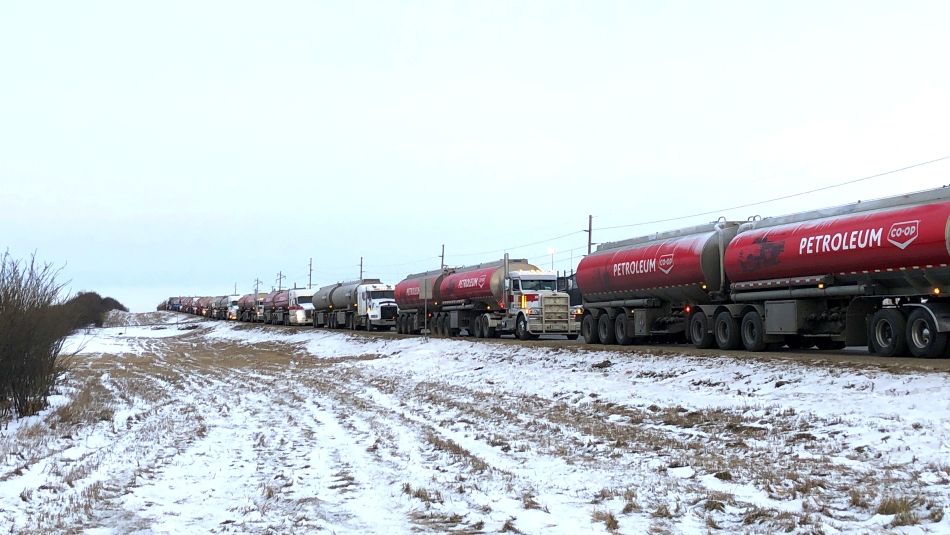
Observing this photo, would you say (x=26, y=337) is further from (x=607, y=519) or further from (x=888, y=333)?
(x=888, y=333)

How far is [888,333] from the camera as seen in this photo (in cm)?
1906

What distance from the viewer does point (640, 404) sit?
15930mm

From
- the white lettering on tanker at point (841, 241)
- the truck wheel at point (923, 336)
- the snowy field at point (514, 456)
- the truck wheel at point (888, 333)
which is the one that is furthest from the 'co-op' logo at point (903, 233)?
the snowy field at point (514, 456)

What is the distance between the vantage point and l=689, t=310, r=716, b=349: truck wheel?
25.7m

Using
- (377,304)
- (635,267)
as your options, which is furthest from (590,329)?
(377,304)

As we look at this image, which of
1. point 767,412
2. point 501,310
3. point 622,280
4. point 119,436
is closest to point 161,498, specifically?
point 119,436

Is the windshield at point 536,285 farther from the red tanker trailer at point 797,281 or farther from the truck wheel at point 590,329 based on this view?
the red tanker trailer at point 797,281

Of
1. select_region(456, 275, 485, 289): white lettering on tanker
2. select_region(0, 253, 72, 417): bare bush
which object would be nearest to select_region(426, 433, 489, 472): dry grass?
select_region(0, 253, 72, 417): bare bush

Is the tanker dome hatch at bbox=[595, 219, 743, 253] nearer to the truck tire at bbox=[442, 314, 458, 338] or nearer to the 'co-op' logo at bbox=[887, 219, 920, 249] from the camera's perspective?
the 'co-op' logo at bbox=[887, 219, 920, 249]

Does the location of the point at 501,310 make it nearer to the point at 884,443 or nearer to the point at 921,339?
the point at 921,339

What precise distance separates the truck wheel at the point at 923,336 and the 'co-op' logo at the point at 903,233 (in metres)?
1.47

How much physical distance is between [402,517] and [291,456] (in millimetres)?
3832

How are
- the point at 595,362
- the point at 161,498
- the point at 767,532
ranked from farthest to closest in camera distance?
1. the point at 595,362
2. the point at 161,498
3. the point at 767,532

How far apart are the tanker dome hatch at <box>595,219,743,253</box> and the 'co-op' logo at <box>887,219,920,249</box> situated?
7.25 m
